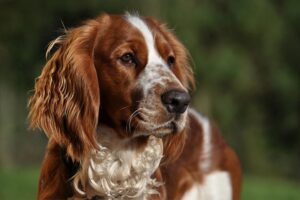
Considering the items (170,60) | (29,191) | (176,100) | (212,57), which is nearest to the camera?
(176,100)

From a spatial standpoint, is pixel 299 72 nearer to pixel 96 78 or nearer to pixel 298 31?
pixel 298 31

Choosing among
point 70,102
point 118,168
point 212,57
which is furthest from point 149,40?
point 212,57

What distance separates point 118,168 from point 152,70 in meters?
0.69

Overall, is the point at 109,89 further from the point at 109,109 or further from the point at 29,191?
the point at 29,191

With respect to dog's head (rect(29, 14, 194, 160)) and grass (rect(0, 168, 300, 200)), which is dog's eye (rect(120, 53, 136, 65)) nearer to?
dog's head (rect(29, 14, 194, 160))

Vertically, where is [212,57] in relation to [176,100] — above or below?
below

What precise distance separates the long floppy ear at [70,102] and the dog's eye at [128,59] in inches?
9.3

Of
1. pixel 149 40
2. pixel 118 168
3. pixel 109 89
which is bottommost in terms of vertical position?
pixel 118 168

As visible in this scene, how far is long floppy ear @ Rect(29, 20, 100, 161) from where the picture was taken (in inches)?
239

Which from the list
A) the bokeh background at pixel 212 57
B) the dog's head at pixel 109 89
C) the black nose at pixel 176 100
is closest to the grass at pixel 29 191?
the dog's head at pixel 109 89

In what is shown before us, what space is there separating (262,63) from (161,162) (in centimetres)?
3116

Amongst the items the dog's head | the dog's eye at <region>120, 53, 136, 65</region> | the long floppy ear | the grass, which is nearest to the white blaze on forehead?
the dog's head

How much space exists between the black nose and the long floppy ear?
0.50 metres

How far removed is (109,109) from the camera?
615 centimetres
